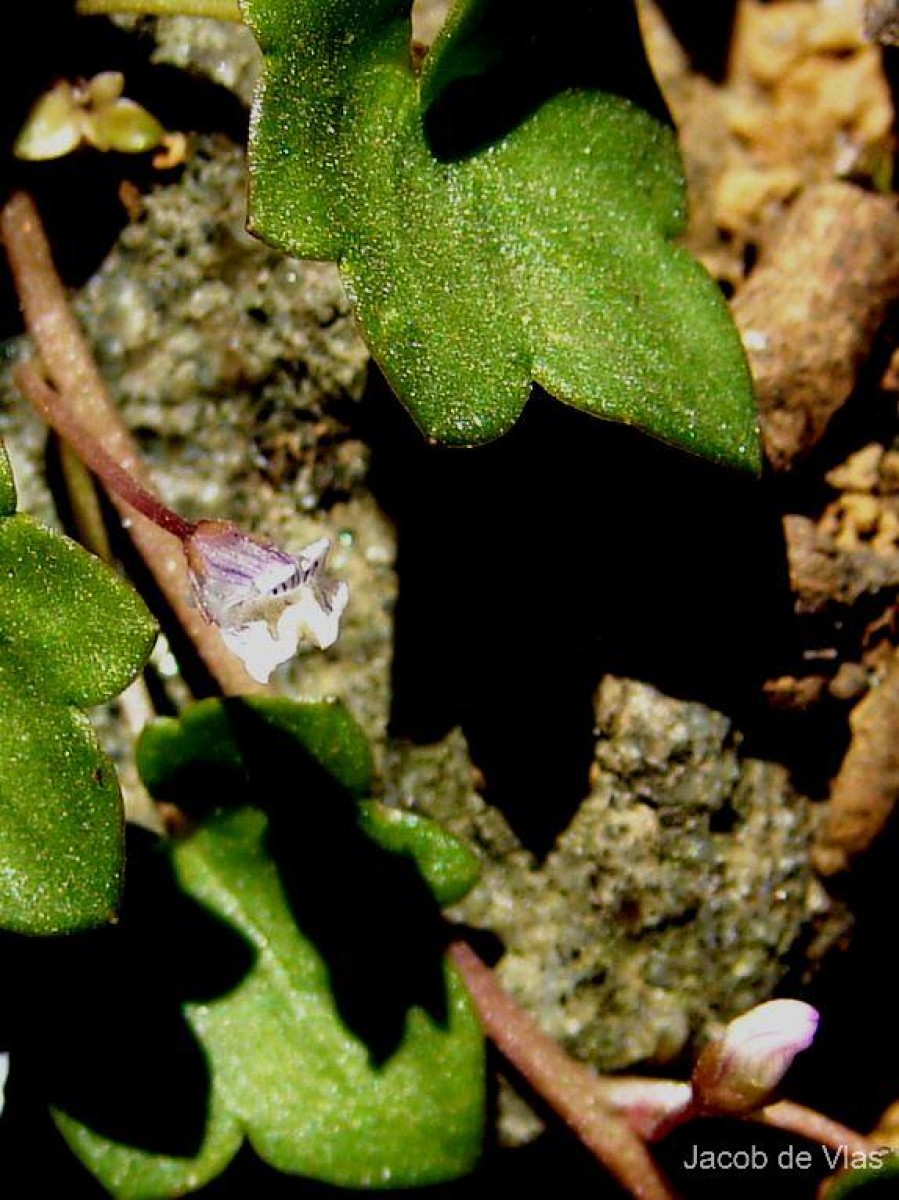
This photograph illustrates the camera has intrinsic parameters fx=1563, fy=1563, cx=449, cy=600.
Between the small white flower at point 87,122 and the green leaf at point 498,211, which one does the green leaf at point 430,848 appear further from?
the small white flower at point 87,122

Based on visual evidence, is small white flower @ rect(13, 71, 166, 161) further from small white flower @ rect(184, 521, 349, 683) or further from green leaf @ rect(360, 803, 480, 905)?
green leaf @ rect(360, 803, 480, 905)

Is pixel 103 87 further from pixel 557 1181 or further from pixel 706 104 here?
pixel 557 1181

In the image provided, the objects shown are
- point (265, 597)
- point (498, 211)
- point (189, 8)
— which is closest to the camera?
point (265, 597)

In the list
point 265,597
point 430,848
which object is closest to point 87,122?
point 265,597

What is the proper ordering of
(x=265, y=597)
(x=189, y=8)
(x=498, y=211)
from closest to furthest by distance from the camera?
(x=265, y=597) < (x=498, y=211) < (x=189, y=8)

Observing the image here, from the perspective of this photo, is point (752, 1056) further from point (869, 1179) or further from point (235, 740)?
point (235, 740)

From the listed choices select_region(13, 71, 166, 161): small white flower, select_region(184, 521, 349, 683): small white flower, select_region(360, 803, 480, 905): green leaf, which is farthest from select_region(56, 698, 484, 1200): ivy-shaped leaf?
select_region(13, 71, 166, 161): small white flower

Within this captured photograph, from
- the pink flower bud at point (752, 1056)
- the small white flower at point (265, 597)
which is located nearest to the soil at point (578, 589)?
the pink flower bud at point (752, 1056)

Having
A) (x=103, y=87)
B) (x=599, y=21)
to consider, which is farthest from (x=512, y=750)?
(x=103, y=87)
